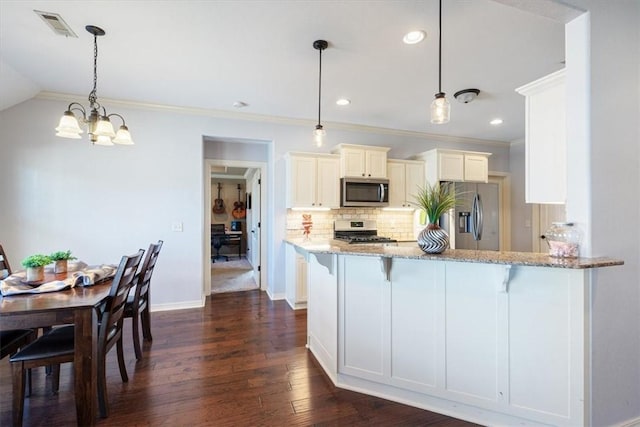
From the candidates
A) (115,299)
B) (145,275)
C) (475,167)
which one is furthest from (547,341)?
(475,167)

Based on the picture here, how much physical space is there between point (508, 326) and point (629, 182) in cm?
109

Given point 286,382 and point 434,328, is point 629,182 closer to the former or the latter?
point 434,328

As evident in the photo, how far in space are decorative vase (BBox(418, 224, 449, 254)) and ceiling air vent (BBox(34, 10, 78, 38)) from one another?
9.98 feet

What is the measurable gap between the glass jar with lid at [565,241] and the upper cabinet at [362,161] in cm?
276

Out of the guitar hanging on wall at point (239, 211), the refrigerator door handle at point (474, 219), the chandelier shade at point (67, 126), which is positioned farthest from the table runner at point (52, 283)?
the guitar hanging on wall at point (239, 211)

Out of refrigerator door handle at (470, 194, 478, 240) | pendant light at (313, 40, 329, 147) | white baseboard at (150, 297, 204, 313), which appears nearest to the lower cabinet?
pendant light at (313, 40, 329, 147)

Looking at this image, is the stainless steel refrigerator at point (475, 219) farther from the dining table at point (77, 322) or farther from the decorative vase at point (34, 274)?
the decorative vase at point (34, 274)

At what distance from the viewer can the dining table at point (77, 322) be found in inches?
61.6

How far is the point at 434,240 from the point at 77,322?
219cm

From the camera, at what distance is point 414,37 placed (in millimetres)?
2291

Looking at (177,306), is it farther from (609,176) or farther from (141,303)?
(609,176)

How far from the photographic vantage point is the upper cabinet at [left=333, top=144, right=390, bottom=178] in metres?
4.19

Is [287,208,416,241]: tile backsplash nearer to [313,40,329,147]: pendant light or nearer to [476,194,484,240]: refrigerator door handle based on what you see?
[476,194,484,240]: refrigerator door handle

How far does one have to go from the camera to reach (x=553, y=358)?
5.13 ft
